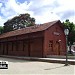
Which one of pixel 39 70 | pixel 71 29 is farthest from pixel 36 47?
pixel 39 70

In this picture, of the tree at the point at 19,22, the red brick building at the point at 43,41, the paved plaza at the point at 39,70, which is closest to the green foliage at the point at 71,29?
the red brick building at the point at 43,41

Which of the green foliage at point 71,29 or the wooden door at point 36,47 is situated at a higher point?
the green foliage at point 71,29

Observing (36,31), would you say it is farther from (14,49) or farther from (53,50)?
(14,49)

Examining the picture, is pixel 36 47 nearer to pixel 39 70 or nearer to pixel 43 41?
pixel 43 41

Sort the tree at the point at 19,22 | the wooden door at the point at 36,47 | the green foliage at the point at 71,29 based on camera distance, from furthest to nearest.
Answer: the tree at the point at 19,22
the green foliage at the point at 71,29
the wooden door at the point at 36,47

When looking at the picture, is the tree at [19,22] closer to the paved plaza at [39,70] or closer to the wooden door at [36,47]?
the wooden door at [36,47]

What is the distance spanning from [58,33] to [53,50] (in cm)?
284

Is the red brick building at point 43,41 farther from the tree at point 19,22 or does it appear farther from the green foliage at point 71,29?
the tree at point 19,22

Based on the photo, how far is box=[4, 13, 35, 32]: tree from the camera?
227 ft

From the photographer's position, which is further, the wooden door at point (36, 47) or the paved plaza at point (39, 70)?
the wooden door at point (36, 47)

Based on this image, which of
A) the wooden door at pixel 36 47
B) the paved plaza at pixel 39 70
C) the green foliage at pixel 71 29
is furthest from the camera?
the green foliage at pixel 71 29

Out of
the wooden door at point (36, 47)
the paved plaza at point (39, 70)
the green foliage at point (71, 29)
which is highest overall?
the green foliage at point (71, 29)

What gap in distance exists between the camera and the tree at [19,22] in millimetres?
69188

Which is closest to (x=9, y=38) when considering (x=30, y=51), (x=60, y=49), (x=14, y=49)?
(x=14, y=49)
